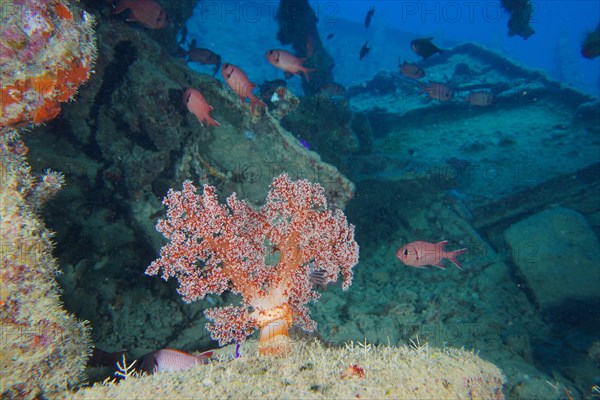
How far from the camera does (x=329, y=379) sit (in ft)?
5.67

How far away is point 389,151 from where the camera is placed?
9.09 meters

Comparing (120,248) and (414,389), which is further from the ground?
(120,248)

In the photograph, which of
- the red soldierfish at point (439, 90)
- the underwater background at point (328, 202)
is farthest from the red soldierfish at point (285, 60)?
the red soldierfish at point (439, 90)

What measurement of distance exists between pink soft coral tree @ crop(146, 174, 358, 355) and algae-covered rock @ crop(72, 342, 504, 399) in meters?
0.49

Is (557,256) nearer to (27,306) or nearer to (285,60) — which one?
(285,60)

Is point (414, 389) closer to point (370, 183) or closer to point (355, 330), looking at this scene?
point (355, 330)

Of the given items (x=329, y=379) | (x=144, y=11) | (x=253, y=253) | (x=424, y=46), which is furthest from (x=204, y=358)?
(x=424, y=46)

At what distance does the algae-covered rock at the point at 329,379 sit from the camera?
1.63m

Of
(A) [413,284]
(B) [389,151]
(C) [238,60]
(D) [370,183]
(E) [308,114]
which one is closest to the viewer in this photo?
(A) [413,284]

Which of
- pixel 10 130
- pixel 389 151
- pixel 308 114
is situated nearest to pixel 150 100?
pixel 10 130

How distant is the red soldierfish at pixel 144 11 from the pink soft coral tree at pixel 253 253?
3465 mm

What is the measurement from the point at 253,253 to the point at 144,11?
13.8 feet

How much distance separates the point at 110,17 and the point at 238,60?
26.5 metres

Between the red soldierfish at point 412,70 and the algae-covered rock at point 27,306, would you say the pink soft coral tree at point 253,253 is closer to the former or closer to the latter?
the algae-covered rock at point 27,306
